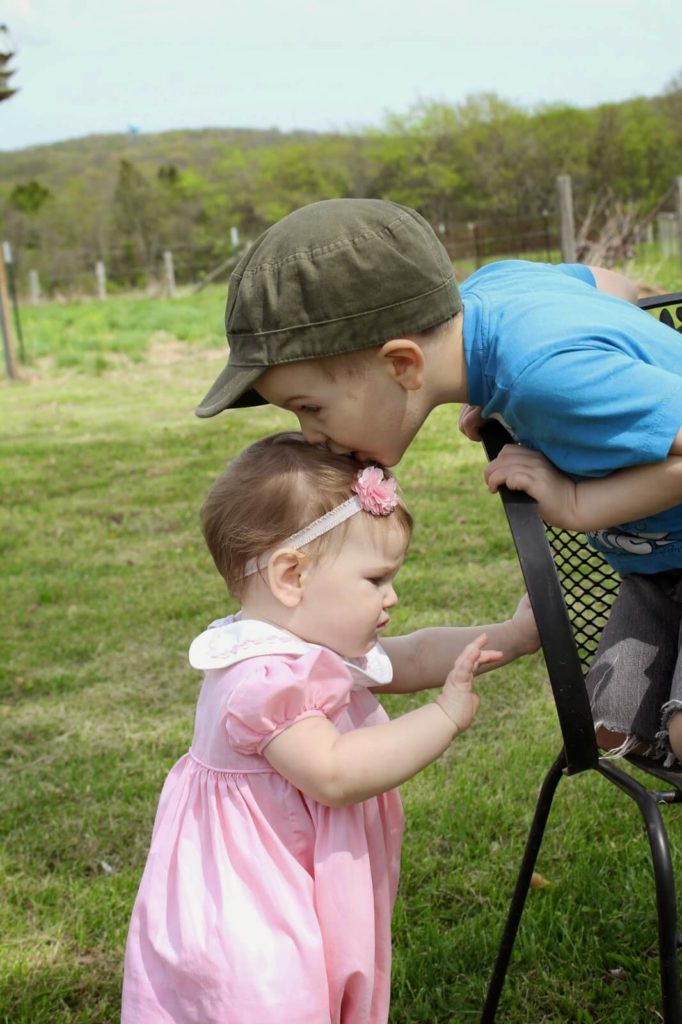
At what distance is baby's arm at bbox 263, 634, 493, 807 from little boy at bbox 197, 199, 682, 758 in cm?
25

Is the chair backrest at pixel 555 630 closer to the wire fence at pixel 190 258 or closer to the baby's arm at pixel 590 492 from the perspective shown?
the baby's arm at pixel 590 492

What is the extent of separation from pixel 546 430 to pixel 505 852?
124cm

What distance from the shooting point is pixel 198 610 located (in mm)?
3982

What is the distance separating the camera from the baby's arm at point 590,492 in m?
1.35

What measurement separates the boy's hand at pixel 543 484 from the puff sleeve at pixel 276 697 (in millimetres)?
333

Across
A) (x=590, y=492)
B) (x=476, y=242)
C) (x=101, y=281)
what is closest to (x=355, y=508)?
(x=590, y=492)

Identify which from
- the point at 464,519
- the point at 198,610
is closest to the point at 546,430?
the point at 198,610

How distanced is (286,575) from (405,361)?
13.0 inches

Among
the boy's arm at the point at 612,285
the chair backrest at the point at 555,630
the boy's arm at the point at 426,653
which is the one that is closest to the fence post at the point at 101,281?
the boy's arm at the point at 612,285

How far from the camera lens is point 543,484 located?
137 centimetres

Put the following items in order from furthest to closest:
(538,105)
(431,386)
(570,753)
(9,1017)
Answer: (538,105), (9,1017), (431,386), (570,753)

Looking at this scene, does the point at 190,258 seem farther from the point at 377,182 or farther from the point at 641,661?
the point at 641,661

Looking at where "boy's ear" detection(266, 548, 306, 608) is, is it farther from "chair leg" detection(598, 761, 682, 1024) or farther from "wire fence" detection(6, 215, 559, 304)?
"wire fence" detection(6, 215, 559, 304)

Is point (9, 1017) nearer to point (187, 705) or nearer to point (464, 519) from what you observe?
point (187, 705)
